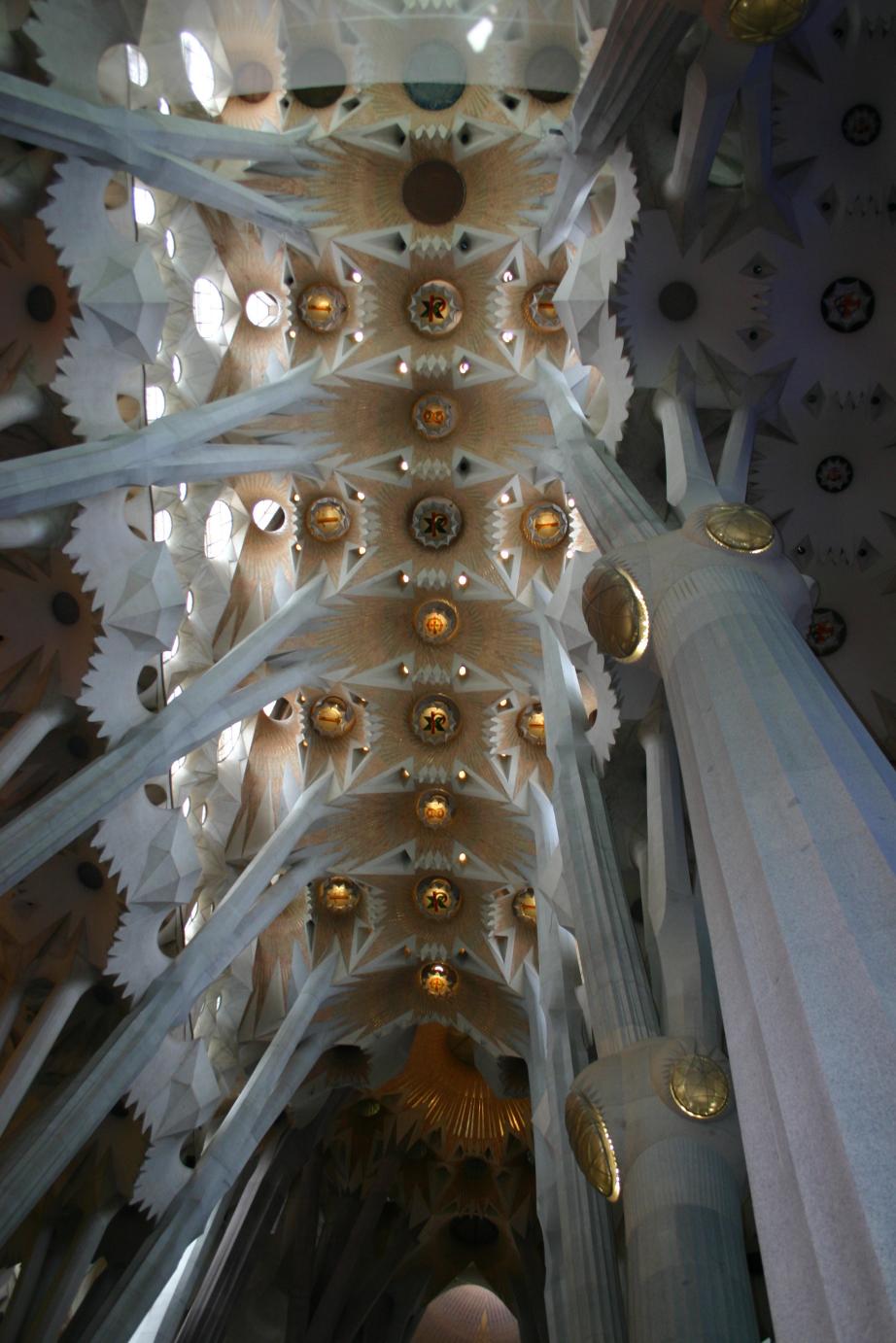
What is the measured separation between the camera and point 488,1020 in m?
15.7

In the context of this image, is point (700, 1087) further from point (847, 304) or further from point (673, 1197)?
point (847, 304)

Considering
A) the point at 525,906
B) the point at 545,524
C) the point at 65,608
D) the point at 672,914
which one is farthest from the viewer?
the point at 525,906

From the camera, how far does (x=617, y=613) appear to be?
566 cm

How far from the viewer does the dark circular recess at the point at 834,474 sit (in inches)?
375

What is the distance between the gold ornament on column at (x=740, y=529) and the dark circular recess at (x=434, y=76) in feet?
27.9

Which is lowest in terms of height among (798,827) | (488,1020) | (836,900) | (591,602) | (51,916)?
(836,900)

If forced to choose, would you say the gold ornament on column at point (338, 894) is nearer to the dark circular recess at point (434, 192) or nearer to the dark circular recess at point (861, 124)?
the dark circular recess at point (434, 192)

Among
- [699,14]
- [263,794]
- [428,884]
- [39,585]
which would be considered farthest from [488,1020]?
[699,14]

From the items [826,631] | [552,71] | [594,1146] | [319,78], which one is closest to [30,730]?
[594,1146]

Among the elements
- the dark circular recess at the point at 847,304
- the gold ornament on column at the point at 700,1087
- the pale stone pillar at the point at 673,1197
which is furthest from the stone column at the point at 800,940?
the dark circular recess at the point at 847,304

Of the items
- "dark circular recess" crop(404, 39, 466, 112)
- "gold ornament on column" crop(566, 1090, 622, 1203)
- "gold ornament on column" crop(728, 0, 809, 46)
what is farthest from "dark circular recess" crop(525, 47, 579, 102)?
"gold ornament on column" crop(566, 1090, 622, 1203)

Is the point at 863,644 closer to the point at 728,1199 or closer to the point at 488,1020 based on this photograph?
the point at 728,1199

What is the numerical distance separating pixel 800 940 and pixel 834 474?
757 centimetres

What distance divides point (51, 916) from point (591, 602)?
Result: 24.5ft
